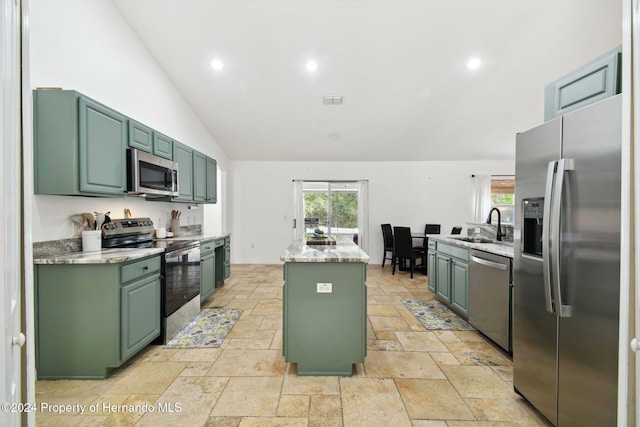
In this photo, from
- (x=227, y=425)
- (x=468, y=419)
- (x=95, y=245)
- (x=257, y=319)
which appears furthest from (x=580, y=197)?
(x=95, y=245)

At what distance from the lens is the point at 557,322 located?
1.44 metres

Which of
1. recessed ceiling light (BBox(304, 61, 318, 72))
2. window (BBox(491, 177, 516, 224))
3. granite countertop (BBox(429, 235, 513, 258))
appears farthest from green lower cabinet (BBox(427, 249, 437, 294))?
window (BBox(491, 177, 516, 224))

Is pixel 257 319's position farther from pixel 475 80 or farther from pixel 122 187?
pixel 475 80

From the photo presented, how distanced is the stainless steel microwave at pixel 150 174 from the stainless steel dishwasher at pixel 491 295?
11.0 feet

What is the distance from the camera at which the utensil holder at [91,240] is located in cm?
229

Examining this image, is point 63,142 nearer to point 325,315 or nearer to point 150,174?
point 150,174

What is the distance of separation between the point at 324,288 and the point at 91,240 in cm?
204

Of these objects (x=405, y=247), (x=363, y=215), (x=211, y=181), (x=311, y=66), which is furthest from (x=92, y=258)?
(x=363, y=215)

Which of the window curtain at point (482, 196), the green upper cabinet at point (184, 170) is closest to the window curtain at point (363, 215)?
the window curtain at point (482, 196)

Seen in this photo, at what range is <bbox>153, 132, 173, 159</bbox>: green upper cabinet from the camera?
2942 mm

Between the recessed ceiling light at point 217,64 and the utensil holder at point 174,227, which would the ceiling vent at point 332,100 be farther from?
the utensil holder at point 174,227

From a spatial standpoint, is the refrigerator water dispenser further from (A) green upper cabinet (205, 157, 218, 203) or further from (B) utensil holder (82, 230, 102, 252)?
(A) green upper cabinet (205, 157, 218, 203)

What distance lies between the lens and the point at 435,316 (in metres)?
3.18

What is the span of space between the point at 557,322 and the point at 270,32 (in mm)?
3568
